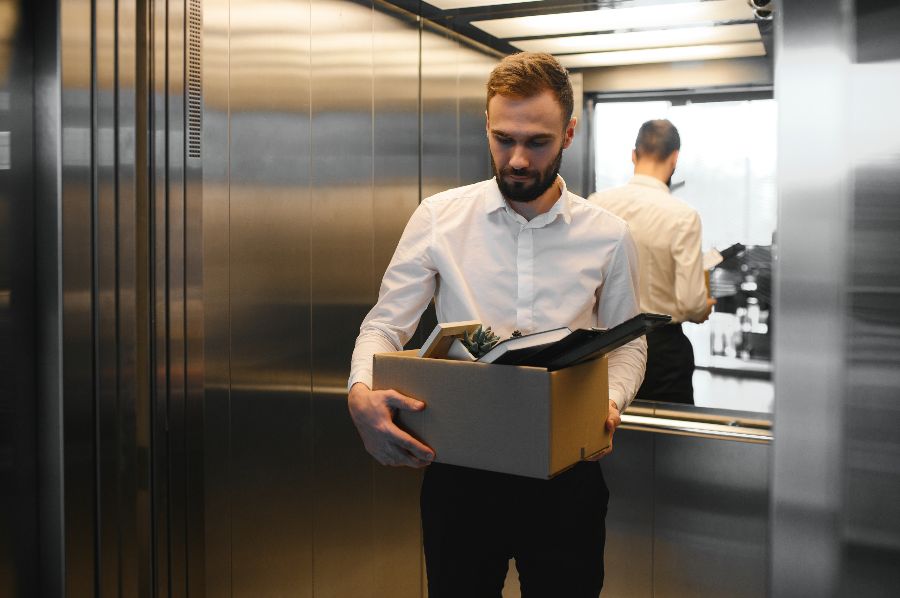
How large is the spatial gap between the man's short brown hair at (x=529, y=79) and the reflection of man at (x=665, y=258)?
4.88 ft

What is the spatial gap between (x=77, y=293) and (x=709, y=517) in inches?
90.0

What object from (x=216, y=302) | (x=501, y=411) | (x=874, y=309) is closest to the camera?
(x=874, y=309)

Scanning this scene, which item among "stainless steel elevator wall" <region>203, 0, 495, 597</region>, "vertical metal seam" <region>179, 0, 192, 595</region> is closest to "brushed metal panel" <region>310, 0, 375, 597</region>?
"stainless steel elevator wall" <region>203, 0, 495, 597</region>

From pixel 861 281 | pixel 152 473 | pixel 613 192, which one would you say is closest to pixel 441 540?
pixel 152 473

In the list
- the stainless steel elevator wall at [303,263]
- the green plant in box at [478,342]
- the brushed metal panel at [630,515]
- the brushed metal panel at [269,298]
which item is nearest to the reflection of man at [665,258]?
the brushed metal panel at [630,515]

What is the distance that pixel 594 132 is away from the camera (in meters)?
3.55

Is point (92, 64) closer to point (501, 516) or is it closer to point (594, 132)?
point (501, 516)

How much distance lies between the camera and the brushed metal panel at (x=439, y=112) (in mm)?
3348

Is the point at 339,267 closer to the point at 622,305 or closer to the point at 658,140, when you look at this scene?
the point at 622,305

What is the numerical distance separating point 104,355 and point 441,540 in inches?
38.4

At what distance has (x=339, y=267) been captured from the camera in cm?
292

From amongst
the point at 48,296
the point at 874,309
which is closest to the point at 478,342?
the point at 874,309

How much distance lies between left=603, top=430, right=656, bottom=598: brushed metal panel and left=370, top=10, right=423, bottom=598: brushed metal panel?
2.47 ft

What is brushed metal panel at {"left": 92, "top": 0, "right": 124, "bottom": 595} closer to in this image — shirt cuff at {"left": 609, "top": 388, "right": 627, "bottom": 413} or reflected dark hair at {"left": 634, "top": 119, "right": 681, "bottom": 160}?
shirt cuff at {"left": 609, "top": 388, "right": 627, "bottom": 413}
